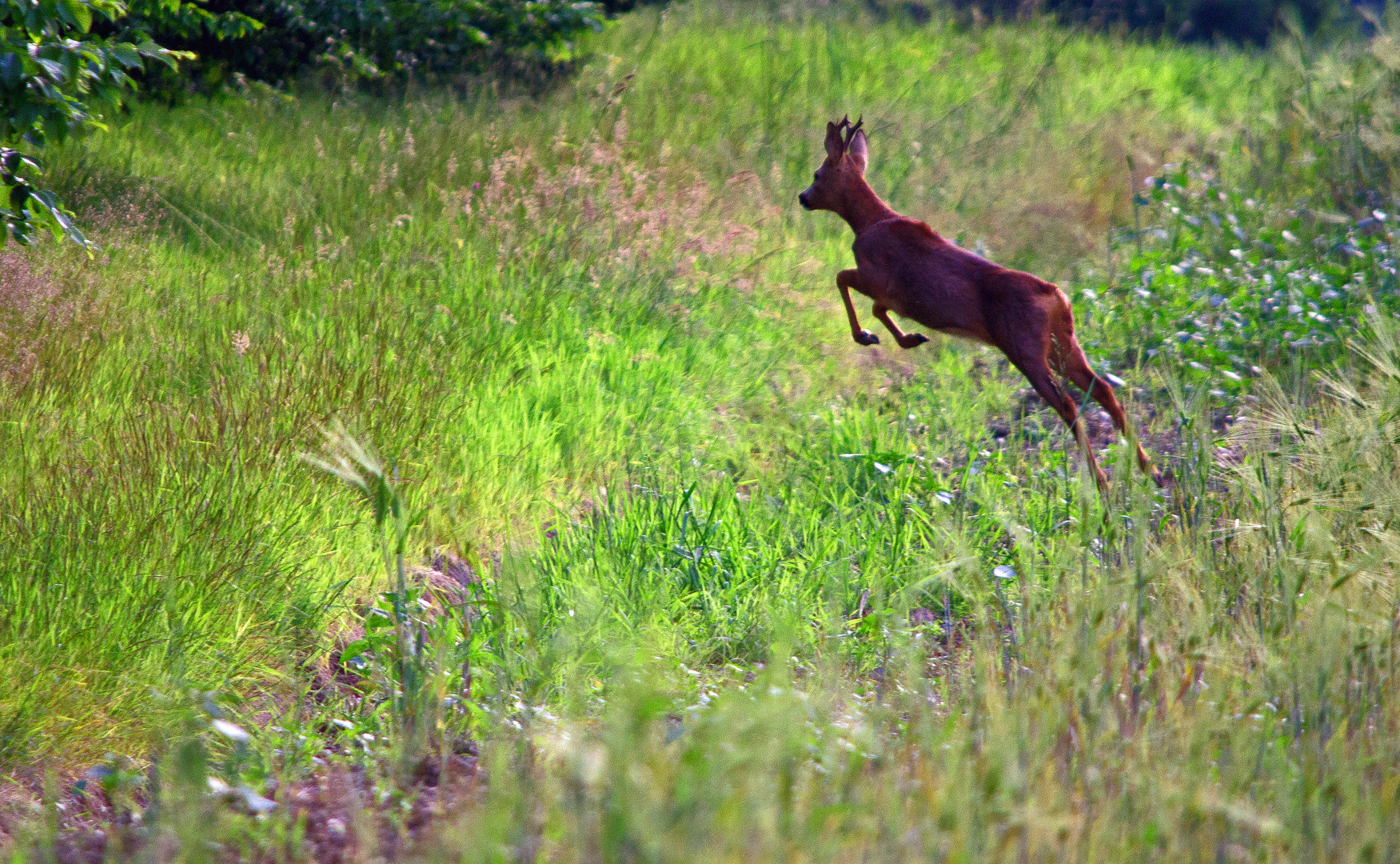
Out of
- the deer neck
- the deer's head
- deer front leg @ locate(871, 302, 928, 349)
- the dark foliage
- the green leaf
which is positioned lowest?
deer front leg @ locate(871, 302, 928, 349)

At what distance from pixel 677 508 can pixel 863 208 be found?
146 centimetres

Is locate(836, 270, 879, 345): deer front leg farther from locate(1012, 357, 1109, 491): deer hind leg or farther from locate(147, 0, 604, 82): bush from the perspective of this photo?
locate(147, 0, 604, 82): bush

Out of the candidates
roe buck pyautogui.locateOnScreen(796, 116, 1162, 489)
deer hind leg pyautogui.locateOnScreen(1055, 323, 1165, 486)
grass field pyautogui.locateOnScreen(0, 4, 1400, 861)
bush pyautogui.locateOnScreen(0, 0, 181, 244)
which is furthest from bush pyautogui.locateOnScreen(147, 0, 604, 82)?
deer hind leg pyautogui.locateOnScreen(1055, 323, 1165, 486)

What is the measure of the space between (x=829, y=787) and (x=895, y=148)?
842 cm

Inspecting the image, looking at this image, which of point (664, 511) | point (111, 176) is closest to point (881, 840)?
point (664, 511)

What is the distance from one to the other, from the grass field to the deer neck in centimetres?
99

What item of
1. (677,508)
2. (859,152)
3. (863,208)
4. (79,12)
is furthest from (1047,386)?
(79,12)

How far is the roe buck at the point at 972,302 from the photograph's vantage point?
4043mm

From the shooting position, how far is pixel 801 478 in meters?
4.51

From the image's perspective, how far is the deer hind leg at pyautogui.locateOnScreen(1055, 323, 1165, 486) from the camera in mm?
4078

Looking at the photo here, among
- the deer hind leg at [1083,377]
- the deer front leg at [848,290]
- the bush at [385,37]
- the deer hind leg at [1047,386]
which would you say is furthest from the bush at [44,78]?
the bush at [385,37]

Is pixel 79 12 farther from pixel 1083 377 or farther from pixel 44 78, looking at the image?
pixel 1083 377

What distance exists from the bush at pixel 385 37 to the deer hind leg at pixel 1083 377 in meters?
6.84

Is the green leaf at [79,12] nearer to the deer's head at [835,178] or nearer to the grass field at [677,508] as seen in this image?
the grass field at [677,508]
